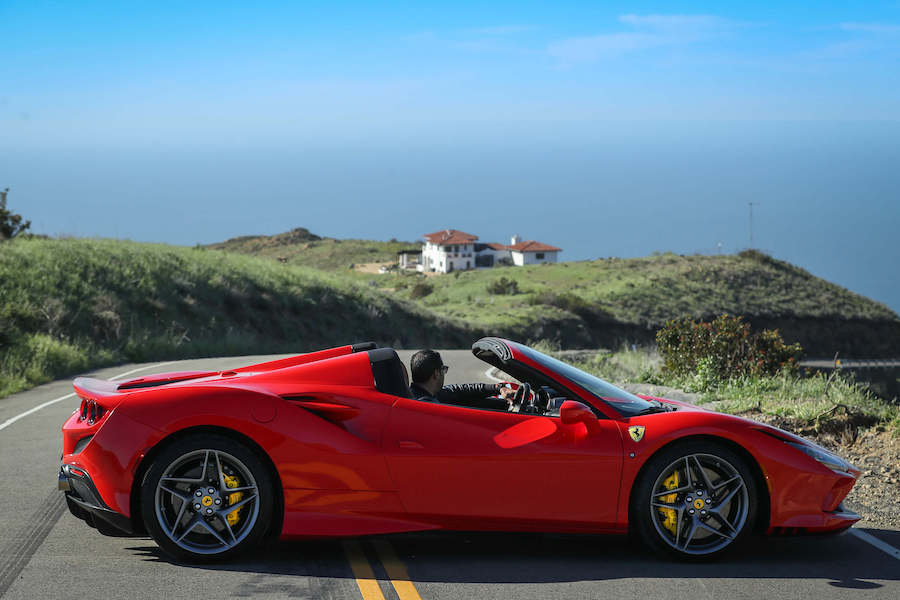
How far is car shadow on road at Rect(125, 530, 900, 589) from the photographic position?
17.5 ft

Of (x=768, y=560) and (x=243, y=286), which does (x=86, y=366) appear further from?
(x=243, y=286)

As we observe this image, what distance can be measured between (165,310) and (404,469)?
2852cm

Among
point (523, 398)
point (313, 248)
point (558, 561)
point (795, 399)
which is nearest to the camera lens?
point (558, 561)

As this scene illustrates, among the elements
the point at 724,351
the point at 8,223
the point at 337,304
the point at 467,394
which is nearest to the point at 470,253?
the point at 337,304

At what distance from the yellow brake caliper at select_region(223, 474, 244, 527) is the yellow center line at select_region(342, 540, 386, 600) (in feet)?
2.34

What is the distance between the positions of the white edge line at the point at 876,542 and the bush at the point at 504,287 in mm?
65282

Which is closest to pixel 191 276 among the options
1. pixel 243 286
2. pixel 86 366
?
pixel 243 286

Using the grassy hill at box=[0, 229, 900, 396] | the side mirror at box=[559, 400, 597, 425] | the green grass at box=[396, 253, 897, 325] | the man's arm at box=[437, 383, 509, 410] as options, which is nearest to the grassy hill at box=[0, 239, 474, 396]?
the grassy hill at box=[0, 229, 900, 396]

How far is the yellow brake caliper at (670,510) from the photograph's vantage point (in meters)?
5.56

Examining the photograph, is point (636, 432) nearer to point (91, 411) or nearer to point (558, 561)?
point (558, 561)

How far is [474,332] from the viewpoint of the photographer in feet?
162

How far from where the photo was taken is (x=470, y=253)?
122 meters

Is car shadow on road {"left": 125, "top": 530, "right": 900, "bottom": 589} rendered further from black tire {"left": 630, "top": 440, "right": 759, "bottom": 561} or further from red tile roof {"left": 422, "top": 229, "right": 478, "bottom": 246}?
red tile roof {"left": 422, "top": 229, "right": 478, "bottom": 246}

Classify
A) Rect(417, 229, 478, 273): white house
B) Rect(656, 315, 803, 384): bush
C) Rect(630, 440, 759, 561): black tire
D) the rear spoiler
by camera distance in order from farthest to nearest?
Rect(417, 229, 478, 273): white house → Rect(656, 315, 803, 384): bush → the rear spoiler → Rect(630, 440, 759, 561): black tire
